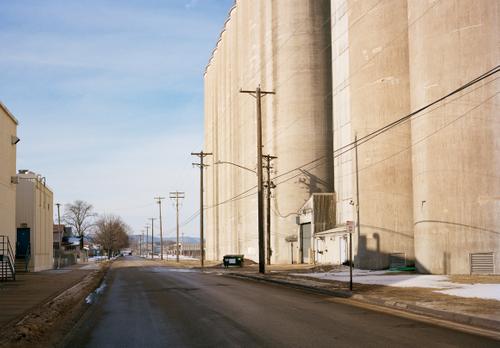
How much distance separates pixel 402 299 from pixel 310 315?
177 inches

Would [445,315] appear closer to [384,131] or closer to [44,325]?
[44,325]

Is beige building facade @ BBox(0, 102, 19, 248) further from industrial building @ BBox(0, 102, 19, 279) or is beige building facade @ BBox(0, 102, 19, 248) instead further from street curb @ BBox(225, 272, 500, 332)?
street curb @ BBox(225, 272, 500, 332)

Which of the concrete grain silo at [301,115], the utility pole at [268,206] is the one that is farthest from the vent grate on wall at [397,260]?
the concrete grain silo at [301,115]

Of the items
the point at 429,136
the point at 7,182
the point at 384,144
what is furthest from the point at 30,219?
the point at 429,136

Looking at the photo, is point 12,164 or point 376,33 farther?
point 376,33

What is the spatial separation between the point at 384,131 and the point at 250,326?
1138 inches

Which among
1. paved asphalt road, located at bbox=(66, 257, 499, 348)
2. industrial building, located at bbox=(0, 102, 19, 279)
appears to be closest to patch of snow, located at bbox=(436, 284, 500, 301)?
paved asphalt road, located at bbox=(66, 257, 499, 348)

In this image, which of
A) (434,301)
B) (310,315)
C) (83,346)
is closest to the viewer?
(83,346)

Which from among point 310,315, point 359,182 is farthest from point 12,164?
point 310,315

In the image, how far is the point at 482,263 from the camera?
101 feet

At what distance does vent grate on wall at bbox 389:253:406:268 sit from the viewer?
40.1m

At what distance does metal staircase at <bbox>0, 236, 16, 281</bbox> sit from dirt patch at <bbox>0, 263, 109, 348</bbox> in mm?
13577

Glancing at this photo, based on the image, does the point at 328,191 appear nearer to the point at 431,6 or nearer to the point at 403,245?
the point at 403,245

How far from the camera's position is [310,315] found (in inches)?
591
